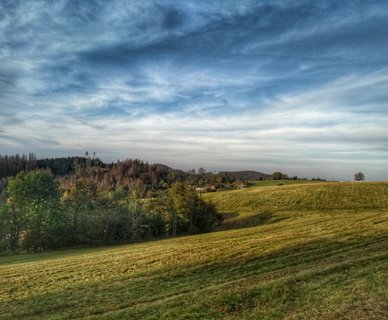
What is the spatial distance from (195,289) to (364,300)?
8553 millimetres

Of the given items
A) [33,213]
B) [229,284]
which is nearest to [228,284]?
[229,284]

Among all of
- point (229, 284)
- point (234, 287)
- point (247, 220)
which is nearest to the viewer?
point (234, 287)

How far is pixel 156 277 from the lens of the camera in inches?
868

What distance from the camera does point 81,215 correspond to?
76000 millimetres

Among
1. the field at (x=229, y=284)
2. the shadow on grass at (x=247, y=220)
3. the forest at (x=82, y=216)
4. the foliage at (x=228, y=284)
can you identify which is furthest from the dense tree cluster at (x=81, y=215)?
the foliage at (x=228, y=284)

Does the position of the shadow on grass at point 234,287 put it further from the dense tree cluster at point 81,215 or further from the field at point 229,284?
the dense tree cluster at point 81,215

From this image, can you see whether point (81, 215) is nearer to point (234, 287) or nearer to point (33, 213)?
point (33, 213)

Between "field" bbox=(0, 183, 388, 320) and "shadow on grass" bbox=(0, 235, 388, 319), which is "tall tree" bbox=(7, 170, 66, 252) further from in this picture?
"shadow on grass" bbox=(0, 235, 388, 319)

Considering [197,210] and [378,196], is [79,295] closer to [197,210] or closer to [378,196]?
[197,210]

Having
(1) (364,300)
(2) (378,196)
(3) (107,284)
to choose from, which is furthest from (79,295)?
(2) (378,196)

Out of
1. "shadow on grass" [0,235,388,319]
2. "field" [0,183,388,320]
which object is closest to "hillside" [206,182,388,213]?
"field" [0,183,388,320]

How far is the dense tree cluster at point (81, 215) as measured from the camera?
6431 centimetres

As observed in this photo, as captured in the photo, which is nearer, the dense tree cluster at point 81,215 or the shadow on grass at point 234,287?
the shadow on grass at point 234,287

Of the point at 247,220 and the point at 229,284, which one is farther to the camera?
the point at 247,220
